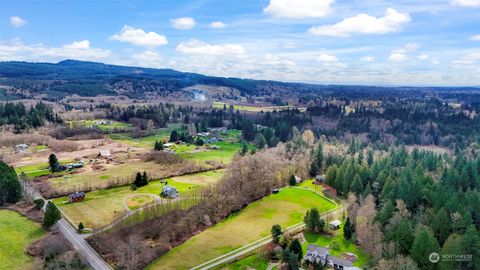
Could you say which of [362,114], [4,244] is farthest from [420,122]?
[4,244]

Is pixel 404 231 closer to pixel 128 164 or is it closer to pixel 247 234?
pixel 247 234

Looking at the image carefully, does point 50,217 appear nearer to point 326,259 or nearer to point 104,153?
point 326,259

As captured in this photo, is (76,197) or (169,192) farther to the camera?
(169,192)

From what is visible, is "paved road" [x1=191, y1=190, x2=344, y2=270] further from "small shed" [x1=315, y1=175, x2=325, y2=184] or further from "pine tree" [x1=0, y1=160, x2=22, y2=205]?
"pine tree" [x1=0, y1=160, x2=22, y2=205]

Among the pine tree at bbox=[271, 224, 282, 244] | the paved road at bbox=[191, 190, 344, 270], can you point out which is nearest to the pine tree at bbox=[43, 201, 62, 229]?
the paved road at bbox=[191, 190, 344, 270]

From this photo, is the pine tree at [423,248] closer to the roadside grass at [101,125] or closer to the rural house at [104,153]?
the rural house at [104,153]

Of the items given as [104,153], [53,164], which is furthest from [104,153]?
[53,164]
